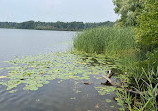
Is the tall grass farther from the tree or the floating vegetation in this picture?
the tree

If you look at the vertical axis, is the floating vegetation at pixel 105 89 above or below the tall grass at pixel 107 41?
below

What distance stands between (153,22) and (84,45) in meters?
6.52

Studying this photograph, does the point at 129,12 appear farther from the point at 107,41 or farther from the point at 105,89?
the point at 105,89

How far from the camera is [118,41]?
28.6 feet

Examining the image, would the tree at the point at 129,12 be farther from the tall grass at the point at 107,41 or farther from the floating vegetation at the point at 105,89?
the floating vegetation at the point at 105,89

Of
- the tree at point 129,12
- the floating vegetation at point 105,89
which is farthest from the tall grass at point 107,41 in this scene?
the tree at point 129,12

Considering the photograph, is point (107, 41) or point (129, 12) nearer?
point (107, 41)

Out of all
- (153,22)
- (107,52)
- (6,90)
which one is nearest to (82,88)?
(6,90)

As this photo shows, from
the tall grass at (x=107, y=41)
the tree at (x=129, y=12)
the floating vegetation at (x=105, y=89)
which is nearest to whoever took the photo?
the floating vegetation at (x=105, y=89)

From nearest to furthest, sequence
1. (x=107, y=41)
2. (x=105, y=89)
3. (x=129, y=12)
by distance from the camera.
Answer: (x=105, y=89) < (x=107, y=41) < (x=129, y=12)

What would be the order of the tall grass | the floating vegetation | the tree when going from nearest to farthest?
the floating vegetation
the tall grass
the tree

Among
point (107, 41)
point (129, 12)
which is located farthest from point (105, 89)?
point (129, 12)

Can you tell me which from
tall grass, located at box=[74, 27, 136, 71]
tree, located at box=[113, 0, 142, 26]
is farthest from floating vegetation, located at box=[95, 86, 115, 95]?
tree, located at box=[113, 0, 142, 26]

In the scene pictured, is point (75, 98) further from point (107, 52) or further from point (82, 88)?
point (107, 52)
